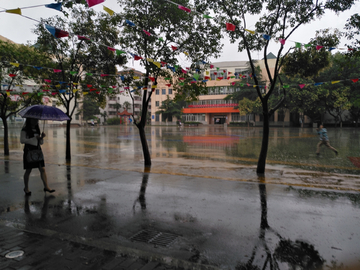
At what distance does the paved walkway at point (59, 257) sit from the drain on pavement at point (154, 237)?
16.8 inches

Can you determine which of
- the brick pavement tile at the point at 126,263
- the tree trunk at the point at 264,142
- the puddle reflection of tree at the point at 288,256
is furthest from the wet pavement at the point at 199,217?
the tree trunk at the point at 264,142

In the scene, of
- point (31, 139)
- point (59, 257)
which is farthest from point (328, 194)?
point (31, 139)

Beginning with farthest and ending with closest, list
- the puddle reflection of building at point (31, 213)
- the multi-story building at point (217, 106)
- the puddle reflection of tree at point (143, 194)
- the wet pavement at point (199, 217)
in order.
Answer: the multi-story building at point (217, 106)
the puddle reflection of tree at point (143, 194)
the puddle reflection of building at point (31, 213)
the wet pavement at point (199, 217)

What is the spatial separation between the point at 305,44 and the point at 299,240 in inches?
251

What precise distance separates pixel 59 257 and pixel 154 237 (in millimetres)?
1227

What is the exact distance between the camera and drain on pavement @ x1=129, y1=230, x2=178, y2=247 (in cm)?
348

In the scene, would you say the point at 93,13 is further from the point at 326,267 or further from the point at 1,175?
the point at 326,267

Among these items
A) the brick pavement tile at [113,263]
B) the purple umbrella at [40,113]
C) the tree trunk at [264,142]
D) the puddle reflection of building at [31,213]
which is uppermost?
the purple umbrella at [40,113]

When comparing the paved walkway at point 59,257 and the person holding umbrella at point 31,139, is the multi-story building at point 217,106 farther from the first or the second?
the paved walkway at point 59,257

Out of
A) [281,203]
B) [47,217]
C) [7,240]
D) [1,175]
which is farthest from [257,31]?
[1,175]

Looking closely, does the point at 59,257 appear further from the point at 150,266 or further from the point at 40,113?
the point at 40,113

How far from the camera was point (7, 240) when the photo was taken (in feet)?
11.5

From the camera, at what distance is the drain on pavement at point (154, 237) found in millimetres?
3479

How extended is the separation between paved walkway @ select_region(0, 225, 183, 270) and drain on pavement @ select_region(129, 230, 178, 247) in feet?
1.40
